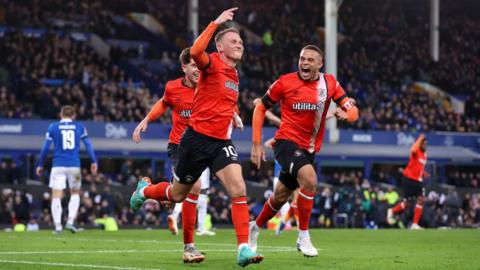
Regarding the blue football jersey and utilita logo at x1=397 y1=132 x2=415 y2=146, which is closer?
the blue football jersey

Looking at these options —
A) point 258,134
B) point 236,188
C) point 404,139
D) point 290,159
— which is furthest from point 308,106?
point 404,139

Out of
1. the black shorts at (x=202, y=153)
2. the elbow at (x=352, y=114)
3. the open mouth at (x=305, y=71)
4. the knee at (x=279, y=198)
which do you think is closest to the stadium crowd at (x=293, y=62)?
the knee at (x=279, y=198)

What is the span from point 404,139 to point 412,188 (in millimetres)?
15150

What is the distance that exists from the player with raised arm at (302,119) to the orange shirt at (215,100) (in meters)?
1.69

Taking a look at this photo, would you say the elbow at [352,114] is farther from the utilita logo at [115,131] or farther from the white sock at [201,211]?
the utilita logo at [115,131]

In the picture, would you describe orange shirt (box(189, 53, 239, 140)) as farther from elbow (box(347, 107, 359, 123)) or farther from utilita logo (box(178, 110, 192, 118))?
utilita logo (box(178, 110, 192, 118))

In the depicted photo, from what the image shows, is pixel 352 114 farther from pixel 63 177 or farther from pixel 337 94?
pixel 63 177

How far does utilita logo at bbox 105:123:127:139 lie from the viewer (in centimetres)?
3481

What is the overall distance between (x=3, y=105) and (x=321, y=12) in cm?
2493

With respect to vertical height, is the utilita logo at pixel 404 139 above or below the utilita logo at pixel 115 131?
below

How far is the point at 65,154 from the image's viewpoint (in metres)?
19.9

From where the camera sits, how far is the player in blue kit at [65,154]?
1975cm

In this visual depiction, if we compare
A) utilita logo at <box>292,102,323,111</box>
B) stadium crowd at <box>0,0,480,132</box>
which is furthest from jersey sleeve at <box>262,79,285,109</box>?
stadium crowd at <box>0,0,480,132</box>

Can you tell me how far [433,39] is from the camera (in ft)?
170
